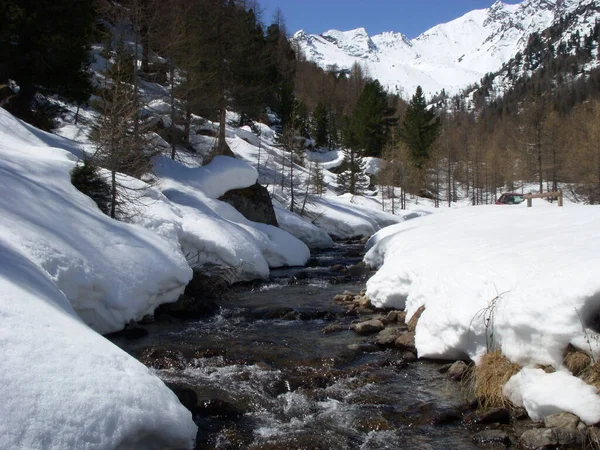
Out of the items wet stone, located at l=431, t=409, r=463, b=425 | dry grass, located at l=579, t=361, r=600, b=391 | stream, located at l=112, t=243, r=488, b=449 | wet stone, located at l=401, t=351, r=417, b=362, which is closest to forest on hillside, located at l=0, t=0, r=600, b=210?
stream, located at l=112, t=243, r=488, b=449

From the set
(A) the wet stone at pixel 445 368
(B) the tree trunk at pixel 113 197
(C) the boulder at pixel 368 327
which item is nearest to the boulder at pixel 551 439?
(A) the wet stone at pixel 445 368

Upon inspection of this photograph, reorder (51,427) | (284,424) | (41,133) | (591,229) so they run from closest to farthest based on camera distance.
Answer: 1. (51,427)
2. (284,424)
3. (591,229)
4. (41,133)

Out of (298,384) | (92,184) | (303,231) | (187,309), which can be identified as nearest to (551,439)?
(298,384)

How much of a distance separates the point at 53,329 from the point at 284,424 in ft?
9.97

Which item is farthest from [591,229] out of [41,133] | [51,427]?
[41,133]

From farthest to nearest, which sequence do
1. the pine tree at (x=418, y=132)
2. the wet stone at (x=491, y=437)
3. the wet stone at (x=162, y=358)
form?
the pine tree at (x=418, y=132) < the wet stone at (x=162, y=358) < the wet stone at (x=491, y=437)

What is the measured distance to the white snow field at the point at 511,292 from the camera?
623 cm

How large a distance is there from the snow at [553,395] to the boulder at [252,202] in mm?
17897

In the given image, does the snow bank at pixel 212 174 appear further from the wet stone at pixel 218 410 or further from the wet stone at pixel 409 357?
the wet stone at pixel 218 410

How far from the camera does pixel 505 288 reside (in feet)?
25.8

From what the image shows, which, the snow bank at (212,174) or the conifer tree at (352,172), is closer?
the snow bank at (212,174)

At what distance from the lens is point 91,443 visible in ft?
13.7

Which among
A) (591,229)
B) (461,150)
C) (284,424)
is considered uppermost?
(461,150)

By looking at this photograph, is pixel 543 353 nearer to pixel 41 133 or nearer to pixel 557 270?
pixel 557 270
